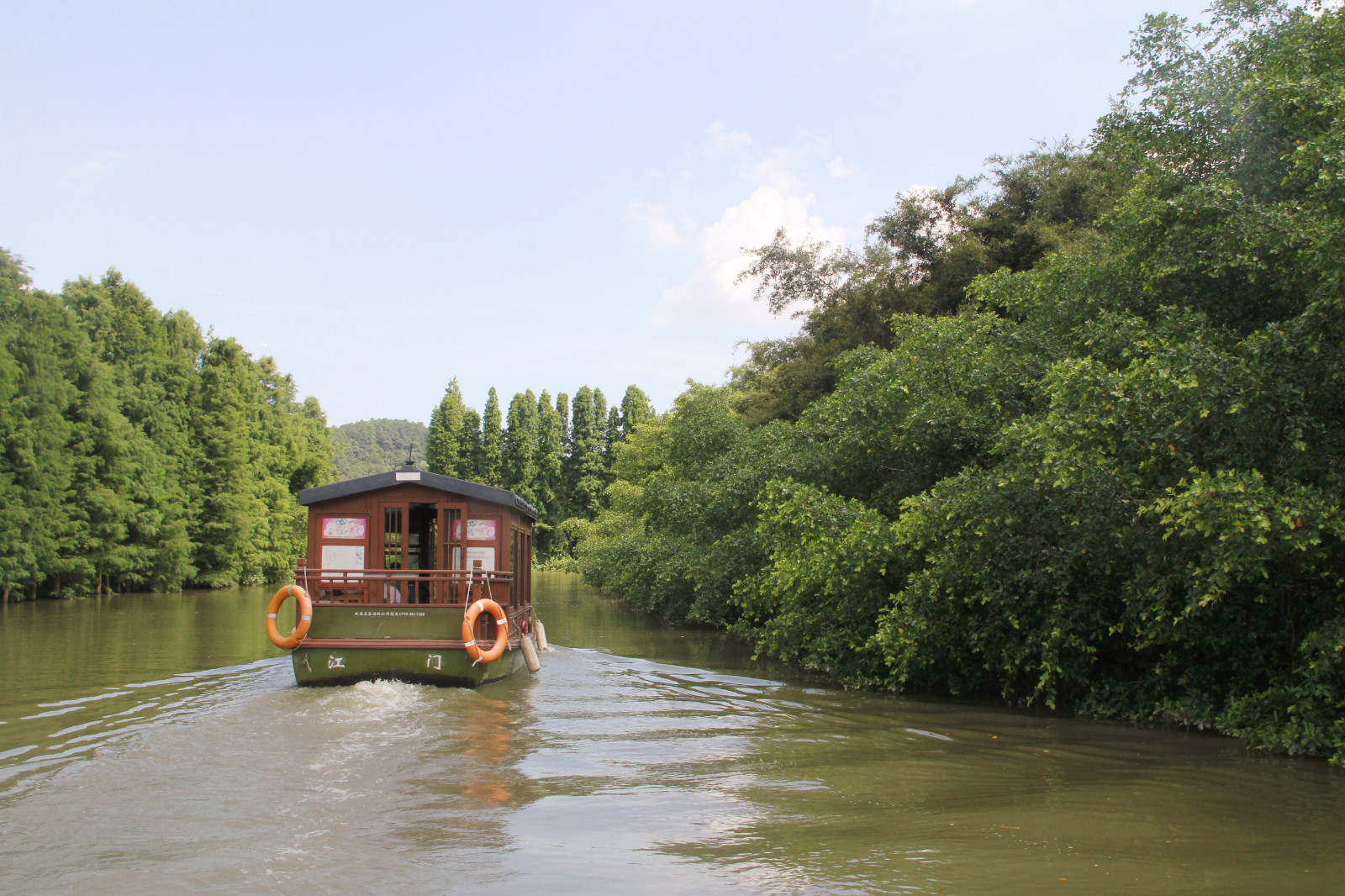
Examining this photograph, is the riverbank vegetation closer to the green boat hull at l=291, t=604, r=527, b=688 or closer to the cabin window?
the green boat hull at l=291, t=604, r=527, b=688

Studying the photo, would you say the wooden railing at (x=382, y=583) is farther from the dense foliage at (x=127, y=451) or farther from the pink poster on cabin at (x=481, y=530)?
the dense foliage at (x=127, y=451)

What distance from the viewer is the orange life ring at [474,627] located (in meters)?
11.5

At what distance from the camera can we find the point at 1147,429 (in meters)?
8.41

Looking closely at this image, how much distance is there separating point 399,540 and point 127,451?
27561mm

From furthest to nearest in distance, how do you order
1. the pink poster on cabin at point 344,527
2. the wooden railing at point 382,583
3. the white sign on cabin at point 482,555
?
1. the white sign on cabin at point 482,555
2. the pink poster on cabin at point 344,527
3. the wooden railing at point 382,583

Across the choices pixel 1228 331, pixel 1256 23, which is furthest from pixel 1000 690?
pixel 1256 23

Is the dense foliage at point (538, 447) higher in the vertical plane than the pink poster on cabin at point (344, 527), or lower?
higher

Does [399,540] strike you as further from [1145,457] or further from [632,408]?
[632,408]

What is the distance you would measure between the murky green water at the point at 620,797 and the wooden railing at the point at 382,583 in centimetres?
123

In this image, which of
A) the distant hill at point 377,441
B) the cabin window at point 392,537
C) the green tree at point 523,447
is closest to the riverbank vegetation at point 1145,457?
the cabin window at point 392,537

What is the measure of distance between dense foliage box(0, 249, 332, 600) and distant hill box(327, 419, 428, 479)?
7179cm

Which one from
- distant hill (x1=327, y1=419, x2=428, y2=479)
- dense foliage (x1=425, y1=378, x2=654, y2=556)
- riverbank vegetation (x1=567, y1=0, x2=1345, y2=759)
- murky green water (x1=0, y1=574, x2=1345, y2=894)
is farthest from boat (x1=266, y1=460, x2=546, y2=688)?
distant hill (x1=327, y1=419, x2=428, y2=479)

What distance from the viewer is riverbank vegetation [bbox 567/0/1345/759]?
793 centimetres

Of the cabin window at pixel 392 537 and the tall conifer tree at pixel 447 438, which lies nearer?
the cabin window at pixel 392 537
